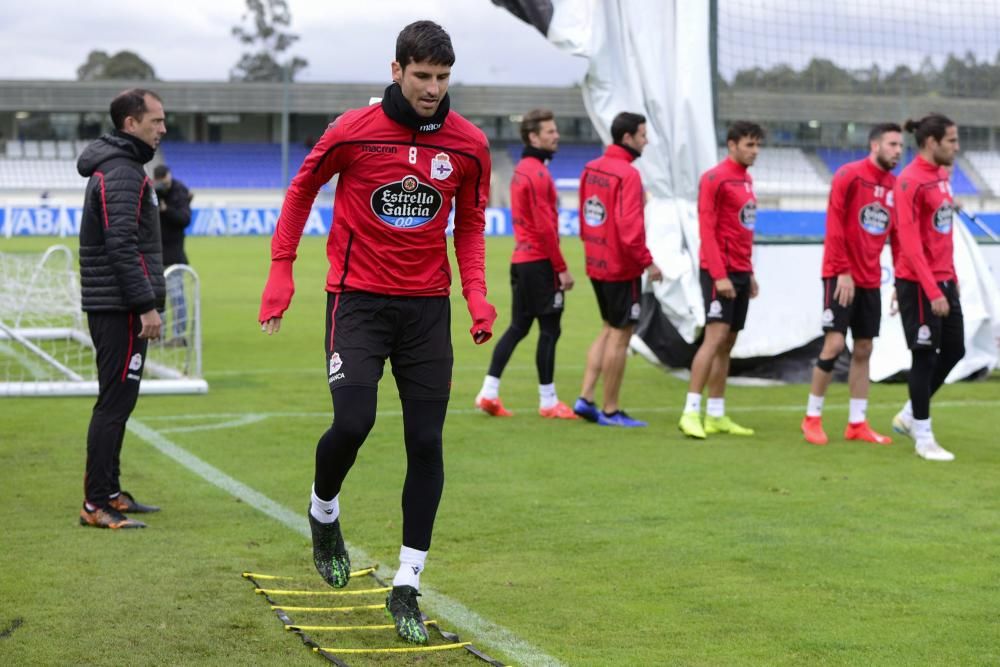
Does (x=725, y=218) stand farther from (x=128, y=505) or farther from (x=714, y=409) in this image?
(x=128, y=505)

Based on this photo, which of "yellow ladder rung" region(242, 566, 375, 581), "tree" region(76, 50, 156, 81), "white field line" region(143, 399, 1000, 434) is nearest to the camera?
"yellow ladder rung" region(242, 566, 375, 581)

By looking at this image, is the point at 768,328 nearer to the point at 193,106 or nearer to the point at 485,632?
the point at 485,632

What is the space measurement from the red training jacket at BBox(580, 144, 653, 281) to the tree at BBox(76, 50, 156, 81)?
79498 millimetres

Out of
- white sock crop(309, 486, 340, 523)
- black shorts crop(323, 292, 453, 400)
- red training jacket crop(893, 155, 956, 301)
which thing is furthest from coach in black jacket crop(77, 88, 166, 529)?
red training jacket crop(893, 155, 956, 301)

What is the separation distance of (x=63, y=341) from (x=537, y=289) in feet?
23.2

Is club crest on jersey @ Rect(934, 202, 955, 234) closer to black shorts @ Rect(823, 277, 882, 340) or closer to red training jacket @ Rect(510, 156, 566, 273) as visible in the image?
black shorts @ Rect(823, 277, 882, 340)

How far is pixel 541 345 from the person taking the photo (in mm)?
10625

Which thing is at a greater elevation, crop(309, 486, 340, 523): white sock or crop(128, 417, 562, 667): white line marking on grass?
crop(309, 486, 340, 523): white sock

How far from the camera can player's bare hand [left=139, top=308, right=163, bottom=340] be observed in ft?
22.2

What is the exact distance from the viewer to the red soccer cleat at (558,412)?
10594mm

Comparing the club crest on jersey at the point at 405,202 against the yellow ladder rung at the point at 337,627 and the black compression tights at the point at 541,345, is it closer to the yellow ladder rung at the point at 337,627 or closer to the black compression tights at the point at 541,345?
the yellow ladder rung at the point at 337,627

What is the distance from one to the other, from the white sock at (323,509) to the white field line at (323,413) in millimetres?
4628

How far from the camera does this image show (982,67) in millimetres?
14516

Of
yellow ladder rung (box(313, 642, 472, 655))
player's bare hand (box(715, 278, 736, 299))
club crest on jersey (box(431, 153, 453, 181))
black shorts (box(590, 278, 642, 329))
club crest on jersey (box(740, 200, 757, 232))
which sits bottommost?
yellow ladder rung (box(313, 642, 472, 655))
